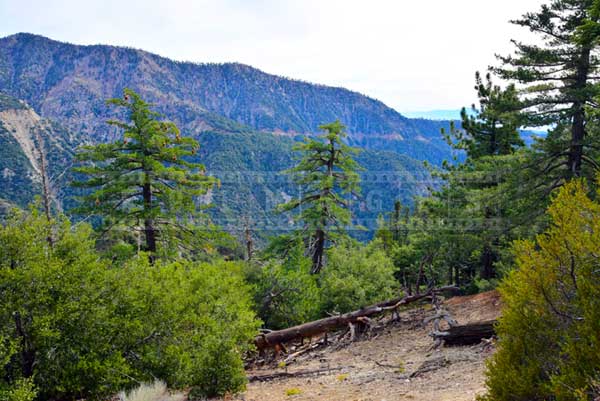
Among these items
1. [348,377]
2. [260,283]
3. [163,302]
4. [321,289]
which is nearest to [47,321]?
[163,302]

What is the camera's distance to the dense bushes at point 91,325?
7.47 metres

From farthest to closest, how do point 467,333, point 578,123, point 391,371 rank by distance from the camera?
1. point 578,123
2. point 467,333
3. point 391,371

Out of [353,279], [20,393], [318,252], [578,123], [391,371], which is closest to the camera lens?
[20,393]

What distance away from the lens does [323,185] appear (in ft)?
62.6

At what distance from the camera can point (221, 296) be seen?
37.8 feet

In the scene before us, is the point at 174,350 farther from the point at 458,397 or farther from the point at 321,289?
the point at 321,289

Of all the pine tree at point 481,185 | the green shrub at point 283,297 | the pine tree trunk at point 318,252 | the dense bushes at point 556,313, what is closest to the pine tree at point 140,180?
the green shrub at point 283,297

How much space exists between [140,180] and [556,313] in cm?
1290

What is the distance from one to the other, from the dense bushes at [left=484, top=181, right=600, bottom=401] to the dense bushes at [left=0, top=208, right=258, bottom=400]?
16.8 ft

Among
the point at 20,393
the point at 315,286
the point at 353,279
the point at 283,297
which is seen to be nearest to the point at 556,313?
the point at 20,393

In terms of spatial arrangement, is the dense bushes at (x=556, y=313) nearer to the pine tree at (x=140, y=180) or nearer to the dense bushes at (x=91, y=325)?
the dense bushes at (x=91, y=325)

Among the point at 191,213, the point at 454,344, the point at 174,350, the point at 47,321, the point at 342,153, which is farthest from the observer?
the point at 342,153

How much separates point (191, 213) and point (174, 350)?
25.8 feet

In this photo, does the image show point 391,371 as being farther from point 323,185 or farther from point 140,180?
point 323,185
